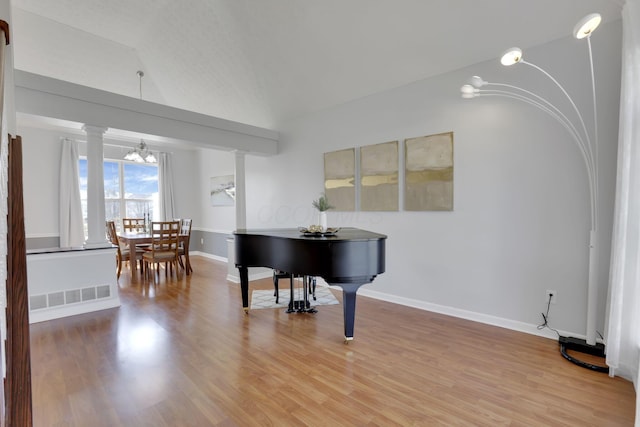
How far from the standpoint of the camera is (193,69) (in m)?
5.27

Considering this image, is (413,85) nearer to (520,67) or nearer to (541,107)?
(520,67)

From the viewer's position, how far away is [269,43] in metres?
4.11

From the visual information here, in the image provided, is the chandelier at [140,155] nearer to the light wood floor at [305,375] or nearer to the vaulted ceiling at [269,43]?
the vaulted ceiling at [269,43]

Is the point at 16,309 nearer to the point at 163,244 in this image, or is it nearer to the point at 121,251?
the point at 163,244

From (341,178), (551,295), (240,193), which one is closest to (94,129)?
(240,193)

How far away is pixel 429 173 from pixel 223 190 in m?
4.94

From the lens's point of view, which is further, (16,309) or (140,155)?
(140,155)

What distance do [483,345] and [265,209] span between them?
4.25m

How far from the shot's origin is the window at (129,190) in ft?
22.2

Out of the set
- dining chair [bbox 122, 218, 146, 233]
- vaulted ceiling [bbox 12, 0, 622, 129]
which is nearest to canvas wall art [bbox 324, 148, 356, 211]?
vaulted ceiling [bbox 12, 0, 622, 129]

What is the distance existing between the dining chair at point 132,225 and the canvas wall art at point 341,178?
A: 439 cm

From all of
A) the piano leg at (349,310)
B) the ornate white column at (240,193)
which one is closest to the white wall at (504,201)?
the piano leg at (349,310)

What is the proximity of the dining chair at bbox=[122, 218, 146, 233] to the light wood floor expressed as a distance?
3.39 m

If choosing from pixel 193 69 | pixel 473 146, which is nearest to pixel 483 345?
pixel 473 146
